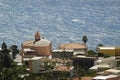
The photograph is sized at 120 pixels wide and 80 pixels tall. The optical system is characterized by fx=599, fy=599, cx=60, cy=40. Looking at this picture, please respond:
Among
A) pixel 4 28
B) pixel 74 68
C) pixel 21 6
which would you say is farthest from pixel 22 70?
pixel 21 6

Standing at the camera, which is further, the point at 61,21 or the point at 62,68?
the point at 61,21

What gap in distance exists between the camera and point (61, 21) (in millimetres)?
140875

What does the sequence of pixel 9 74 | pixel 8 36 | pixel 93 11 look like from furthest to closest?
pixel 93 11 < pixel 8 36 < pixel 9 74

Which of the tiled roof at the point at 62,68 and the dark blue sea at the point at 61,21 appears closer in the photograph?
the tiled roof at the point at 62,68

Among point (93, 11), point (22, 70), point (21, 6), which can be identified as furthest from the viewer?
point (21, 6)

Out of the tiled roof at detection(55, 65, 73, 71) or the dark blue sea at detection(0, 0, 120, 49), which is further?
the dark blue sea at detection(0, 0, 120, 49)

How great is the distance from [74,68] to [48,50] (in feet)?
46.2

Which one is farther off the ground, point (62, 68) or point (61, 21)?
point (61, 21)

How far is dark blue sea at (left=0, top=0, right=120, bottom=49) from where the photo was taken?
11769 centimetres

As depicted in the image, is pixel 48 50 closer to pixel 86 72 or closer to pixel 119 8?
pixel 86 72

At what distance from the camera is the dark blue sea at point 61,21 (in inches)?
4633

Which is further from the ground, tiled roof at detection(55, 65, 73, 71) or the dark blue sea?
the dark blue sea

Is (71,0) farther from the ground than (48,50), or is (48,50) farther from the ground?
(71,0)

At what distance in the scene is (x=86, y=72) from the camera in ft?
229
